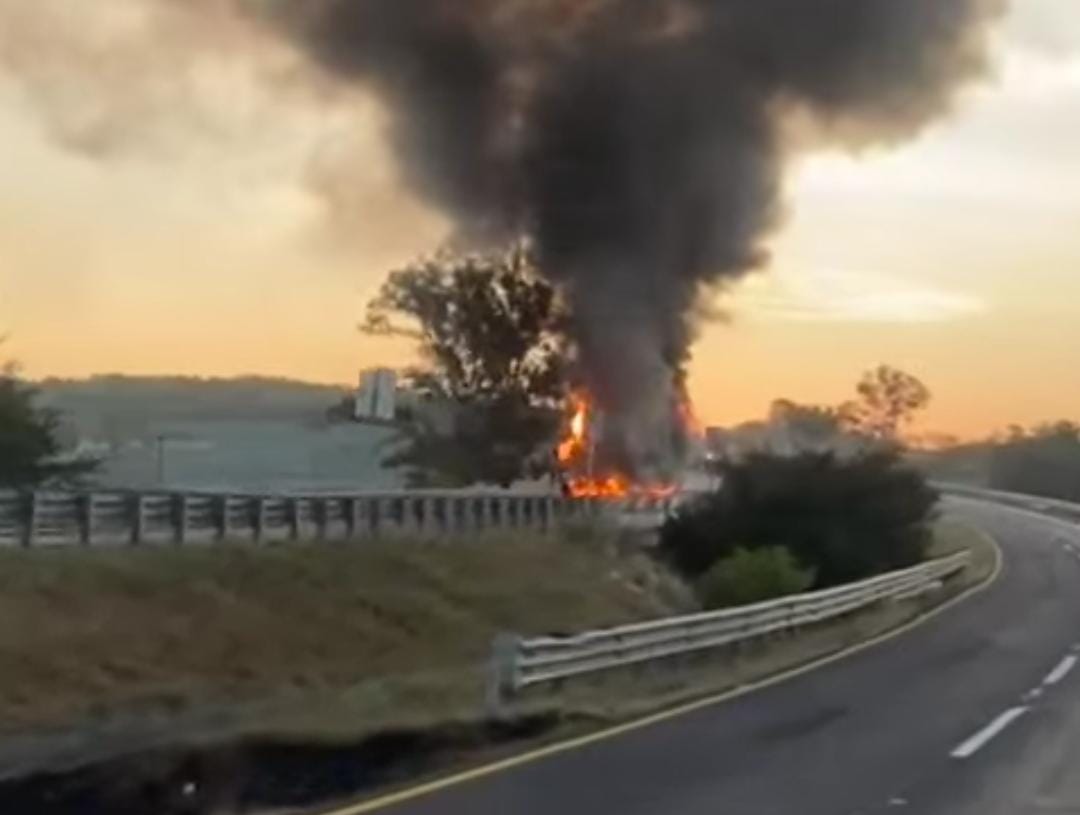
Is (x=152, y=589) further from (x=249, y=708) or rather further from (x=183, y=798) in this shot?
(x=183, y=798)

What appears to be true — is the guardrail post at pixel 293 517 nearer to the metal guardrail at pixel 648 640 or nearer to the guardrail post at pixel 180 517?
the guardrail post at pixel 180 517

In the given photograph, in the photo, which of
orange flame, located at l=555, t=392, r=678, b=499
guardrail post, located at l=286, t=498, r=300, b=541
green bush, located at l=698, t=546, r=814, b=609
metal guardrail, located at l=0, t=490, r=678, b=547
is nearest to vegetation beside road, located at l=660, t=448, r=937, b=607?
metal guardrail, located at l=0, t=490, r=678, b=547

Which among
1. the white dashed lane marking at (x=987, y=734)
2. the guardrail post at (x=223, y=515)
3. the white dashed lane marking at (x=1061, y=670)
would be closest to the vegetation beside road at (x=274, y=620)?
the guardrail post at (x=223, y=515)

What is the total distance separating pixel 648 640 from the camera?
26.5 metres

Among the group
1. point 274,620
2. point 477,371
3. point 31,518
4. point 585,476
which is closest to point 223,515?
point 274,620

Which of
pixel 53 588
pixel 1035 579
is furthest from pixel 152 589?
pixel 1035 579

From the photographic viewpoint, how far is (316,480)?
99062 millimetres

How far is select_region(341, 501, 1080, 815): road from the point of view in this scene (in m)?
14.3

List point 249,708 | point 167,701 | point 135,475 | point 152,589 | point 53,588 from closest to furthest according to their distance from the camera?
point 249,708, point 167,701, point 53,588, point 152,589, point 135,475

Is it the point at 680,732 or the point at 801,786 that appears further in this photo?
the point at 680,732

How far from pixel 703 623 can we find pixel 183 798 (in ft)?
47.9

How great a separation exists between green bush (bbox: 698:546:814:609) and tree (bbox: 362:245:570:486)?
3843 cm

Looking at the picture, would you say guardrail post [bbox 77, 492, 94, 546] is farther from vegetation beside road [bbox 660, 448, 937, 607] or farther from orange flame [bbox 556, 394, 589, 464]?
orange flame [bbox 556, 394, 589, 464]

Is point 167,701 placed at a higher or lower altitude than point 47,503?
lower
